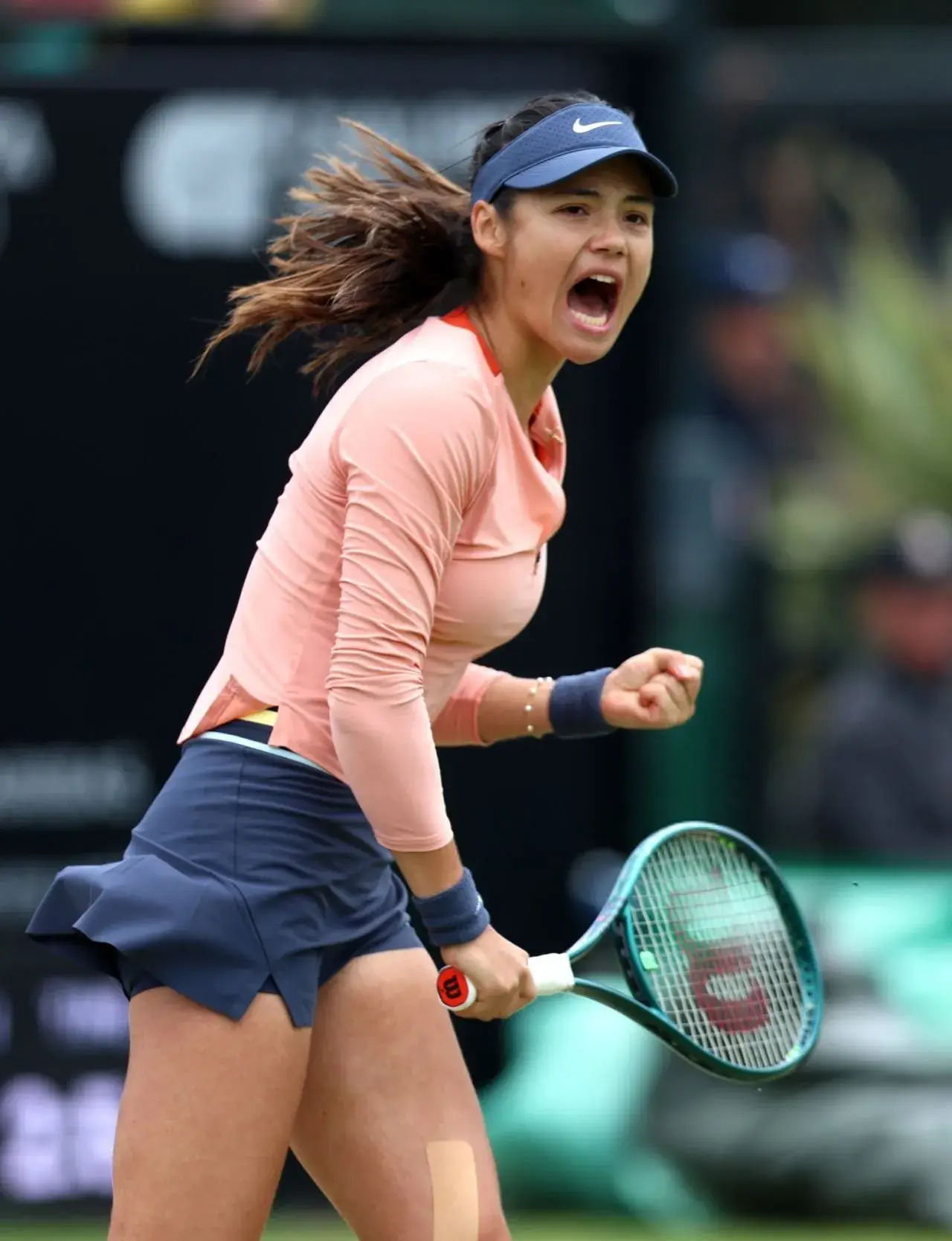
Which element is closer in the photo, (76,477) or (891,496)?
(76,477)

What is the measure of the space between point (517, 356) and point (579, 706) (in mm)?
528

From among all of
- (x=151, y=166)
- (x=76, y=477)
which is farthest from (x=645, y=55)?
(x=76, y=477)

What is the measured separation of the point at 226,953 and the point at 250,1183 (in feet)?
0.89

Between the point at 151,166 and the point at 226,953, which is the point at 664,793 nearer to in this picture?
the point at 151,166

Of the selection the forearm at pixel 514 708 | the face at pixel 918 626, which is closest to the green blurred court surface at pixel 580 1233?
the face at pixel 918 626

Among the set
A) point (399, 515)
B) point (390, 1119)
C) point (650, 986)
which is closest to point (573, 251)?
point (399, 515)

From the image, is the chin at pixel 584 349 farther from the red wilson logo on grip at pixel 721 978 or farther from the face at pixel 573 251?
the red wilson logo on grip at pixel 721 978

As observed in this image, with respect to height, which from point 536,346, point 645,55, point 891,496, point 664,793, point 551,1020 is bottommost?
point 551,1020

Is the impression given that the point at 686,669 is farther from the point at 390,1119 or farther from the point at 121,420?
the point at 121,420

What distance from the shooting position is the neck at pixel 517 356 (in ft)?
Result: 9.93

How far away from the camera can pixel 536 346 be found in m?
3.05

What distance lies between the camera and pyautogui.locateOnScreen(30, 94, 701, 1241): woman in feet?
9.26

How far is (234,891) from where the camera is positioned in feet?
9.55

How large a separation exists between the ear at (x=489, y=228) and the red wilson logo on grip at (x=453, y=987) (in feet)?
2.88
